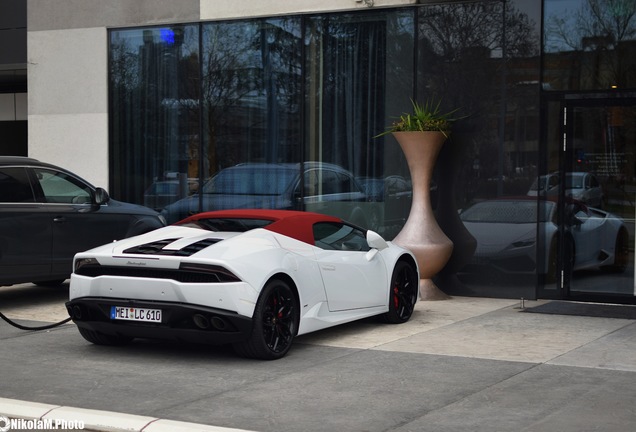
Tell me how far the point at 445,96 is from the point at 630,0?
2.71m

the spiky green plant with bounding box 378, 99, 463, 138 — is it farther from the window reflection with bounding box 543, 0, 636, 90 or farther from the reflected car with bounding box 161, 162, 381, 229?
the window reflection with bounding box 543, 0, 636, 90

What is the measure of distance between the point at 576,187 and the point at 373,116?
3128 mm

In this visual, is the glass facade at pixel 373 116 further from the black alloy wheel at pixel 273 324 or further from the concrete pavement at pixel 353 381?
the black alloy wheel at pixel 273 324

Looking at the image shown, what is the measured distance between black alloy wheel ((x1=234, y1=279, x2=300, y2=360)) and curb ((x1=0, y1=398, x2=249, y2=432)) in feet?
6.69

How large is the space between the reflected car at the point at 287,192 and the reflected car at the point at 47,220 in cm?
222

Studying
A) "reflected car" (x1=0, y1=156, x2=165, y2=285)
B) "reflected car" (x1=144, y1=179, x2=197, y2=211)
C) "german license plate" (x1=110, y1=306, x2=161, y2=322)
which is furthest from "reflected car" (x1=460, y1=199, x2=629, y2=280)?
"german license plate" (x1=110, y1=306, x2=161, y2=322)

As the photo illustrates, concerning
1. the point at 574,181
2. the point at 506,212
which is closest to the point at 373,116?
the point at 506,212

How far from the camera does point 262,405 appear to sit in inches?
274

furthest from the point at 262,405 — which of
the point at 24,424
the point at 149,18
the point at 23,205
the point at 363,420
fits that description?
the point at 149,18

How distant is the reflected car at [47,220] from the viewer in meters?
11.8

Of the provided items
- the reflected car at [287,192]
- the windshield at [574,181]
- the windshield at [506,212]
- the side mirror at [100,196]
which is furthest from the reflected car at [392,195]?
the side mirror at [100,196]

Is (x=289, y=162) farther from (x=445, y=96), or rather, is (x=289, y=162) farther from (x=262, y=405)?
(x=262, y=405)

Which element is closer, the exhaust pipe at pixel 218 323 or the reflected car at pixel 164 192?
the exhaust pipe at pixel 218 323

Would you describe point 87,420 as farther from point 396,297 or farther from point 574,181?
point 574,181
